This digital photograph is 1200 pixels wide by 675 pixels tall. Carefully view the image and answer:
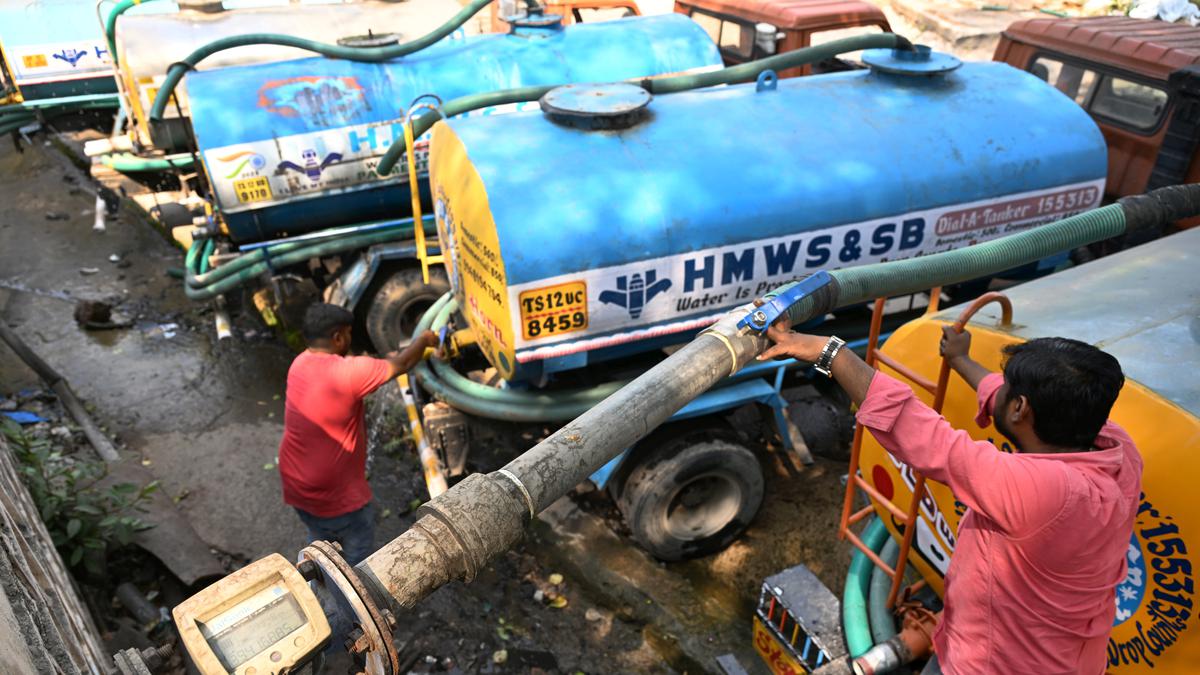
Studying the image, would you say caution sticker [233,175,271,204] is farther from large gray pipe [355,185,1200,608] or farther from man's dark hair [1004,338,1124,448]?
man's dark hair [1004,338,1124,448]

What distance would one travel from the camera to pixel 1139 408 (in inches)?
89.4

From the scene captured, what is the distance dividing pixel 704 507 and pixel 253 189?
4241 millimetres

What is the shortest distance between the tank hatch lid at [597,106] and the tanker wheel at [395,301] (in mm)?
2592

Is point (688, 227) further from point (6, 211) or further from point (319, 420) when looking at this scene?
point (6, 211)

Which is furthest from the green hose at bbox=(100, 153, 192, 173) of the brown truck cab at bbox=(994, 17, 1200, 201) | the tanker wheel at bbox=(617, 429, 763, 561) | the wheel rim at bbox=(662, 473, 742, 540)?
the brown truck cab at bbox=(994, 17, 1200, 201)

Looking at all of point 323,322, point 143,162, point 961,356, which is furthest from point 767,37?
point 143,162

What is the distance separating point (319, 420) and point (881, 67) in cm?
399

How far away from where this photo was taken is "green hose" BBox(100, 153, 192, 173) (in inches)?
284

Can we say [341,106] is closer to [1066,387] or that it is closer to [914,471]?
[914,471]

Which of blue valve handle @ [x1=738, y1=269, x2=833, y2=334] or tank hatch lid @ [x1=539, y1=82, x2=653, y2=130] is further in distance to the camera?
tank hatch lid @ [x1=539, y1=82, x2=653, y2=130]

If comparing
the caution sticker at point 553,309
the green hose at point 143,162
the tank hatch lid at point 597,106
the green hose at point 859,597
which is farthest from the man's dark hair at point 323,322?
the green hose at point 143,162

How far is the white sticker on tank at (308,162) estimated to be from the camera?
5922mm

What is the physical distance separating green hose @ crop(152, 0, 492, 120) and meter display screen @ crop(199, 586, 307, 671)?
539 cm

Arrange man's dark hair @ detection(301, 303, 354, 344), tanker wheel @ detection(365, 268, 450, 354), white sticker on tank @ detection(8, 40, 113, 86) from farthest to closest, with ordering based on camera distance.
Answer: white sticker on tank @ detection(8, 40, 113, 86)
tanker wheel @ detection(365, 268, 450, 354)
man's dark hair @ detection(301, 303, 354, 344)
